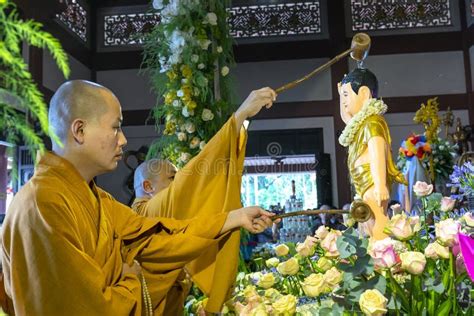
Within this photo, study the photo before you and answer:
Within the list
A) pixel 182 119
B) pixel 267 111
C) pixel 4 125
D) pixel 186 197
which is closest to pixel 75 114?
pixel 186 197

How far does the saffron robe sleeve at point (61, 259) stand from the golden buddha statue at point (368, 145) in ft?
3.27

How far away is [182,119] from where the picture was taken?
2506 mm

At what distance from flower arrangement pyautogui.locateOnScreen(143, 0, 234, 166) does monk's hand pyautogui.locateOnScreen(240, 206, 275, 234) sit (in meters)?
1.03

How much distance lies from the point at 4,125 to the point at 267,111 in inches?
272

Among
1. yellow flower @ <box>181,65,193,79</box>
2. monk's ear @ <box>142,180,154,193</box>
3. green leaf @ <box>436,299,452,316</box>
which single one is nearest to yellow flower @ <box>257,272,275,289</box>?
green leaf @ <box>436,299,452,316</box>

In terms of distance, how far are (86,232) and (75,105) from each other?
31 centimetres

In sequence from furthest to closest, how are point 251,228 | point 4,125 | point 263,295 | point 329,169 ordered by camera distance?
1. point 329,169
2. point 251,228
3. point 263,295
4. point 4,125

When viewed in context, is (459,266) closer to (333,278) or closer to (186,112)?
(333,278)

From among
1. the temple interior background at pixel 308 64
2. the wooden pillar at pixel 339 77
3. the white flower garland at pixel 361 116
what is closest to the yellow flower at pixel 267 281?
the white flower garland at pixel 361 116

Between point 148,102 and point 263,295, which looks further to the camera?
point 148,102

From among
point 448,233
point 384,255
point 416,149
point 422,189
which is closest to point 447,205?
point 422,189

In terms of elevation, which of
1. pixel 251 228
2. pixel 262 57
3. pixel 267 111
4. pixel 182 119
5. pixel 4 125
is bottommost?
pixel 251 228

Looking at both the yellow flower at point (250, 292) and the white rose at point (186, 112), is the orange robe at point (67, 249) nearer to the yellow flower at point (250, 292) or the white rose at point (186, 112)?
the yellow flower at point (250, 292)

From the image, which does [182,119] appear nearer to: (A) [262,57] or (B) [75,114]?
(B) [75,114]
